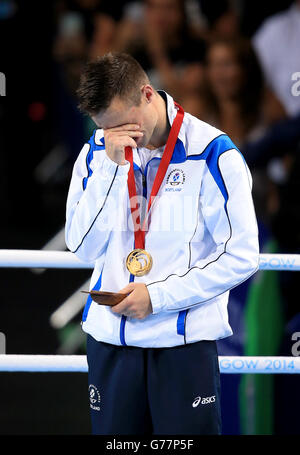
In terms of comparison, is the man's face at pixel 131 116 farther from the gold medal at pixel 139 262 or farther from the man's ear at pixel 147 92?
the gold medal at pixel 139 262

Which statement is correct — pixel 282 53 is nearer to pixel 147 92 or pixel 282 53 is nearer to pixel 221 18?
pixel 221 18

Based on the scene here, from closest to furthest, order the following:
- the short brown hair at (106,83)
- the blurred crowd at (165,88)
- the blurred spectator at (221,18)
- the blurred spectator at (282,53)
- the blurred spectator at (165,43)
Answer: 1. the short brown hair at (106,83)
2. the blurred crowd at (165,88)
3. the blurred spectator at (282,53)
4. the blurred spectator at (165,43)
5. the blurred spectator at (221,18)

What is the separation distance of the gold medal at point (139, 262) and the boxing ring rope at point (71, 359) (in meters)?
0.57

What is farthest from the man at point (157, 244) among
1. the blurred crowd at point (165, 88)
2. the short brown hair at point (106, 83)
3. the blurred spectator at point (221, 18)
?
the blurred spectator at point (221, 18)

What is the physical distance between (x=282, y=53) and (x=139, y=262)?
317cm

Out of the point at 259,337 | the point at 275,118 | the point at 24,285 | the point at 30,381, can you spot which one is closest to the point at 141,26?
the point at 275,118

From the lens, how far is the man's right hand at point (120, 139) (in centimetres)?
192

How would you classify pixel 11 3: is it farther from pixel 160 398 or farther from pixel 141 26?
pixel 160 398

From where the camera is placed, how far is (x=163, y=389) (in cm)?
201

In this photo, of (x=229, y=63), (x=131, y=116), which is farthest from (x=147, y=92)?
(x=229, y=63)

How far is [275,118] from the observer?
4.33 metres

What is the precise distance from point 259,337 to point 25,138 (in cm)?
507

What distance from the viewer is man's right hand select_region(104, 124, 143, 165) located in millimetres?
1920

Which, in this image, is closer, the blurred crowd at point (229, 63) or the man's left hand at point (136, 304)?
the man's left hand at point (136, 304)
